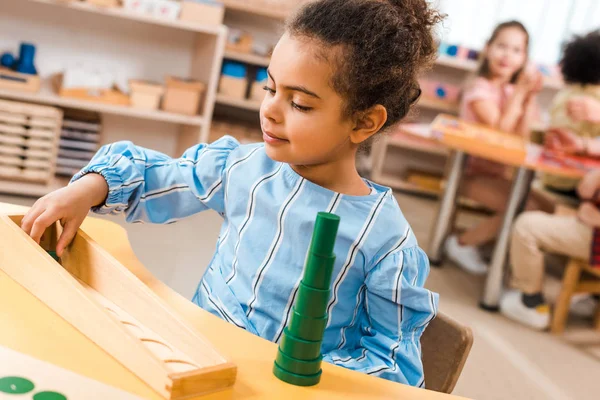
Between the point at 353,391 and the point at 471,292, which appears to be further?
the point at 471,292

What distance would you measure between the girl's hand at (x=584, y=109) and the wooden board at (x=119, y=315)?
2.89 meters

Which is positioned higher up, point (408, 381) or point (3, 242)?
point (3, 242)

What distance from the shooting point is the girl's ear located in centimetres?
109

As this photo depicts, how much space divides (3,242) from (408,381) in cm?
57

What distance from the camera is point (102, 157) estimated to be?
115 cm

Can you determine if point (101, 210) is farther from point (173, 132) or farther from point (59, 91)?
point (173, 132)

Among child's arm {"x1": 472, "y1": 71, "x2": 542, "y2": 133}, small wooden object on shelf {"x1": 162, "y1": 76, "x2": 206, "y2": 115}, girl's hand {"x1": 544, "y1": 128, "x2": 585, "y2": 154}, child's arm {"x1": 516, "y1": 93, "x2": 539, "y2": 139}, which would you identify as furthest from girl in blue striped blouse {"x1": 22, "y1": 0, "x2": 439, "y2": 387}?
child's arm {"x1": 516, "y1": 93, "x2": 539, "y2": 139}

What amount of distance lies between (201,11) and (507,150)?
4.99 feet

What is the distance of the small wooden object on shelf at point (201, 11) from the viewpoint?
3312 mm

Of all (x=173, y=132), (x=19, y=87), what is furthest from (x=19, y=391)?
(x=173, y=132)

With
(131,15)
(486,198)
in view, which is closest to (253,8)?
(131,15)

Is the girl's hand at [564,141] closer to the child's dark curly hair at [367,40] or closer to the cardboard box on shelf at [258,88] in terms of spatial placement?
the cardboard box on shelf at [258,88]

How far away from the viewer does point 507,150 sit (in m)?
2.94

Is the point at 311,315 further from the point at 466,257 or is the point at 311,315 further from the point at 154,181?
the point at 466,257
